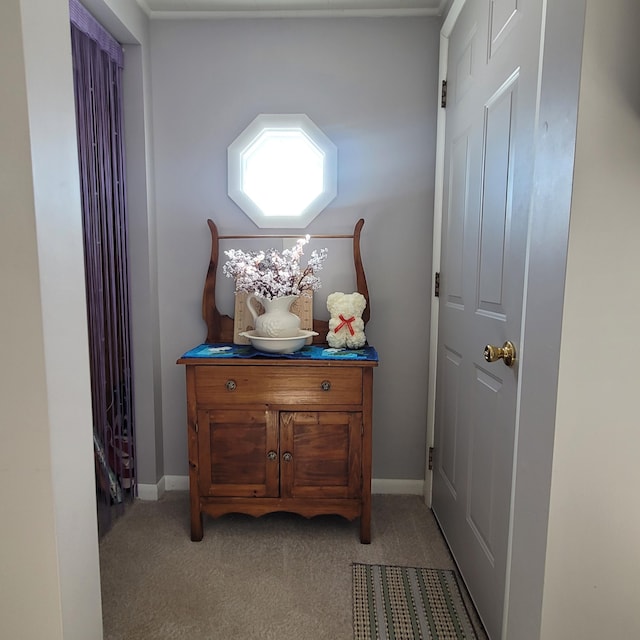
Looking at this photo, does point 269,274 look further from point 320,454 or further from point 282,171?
point 320,454

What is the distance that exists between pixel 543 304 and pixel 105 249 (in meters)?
1.70

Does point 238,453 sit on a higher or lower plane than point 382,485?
higher

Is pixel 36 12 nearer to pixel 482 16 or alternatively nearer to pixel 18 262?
pixel 18 262

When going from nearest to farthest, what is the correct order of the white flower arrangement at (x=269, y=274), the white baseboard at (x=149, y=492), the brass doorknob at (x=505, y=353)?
the brass doorknob at (x=505, y=353)
the white flower arrangement at (x=269, y=274)
the white baseboard at (x=149, y=492)

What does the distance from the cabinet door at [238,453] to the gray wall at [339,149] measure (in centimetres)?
54

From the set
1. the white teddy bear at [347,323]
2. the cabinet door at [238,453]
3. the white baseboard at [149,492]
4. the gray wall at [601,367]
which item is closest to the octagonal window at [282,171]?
the white teddy bear at [347,323]

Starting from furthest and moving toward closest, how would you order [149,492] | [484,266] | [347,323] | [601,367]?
[149,492], [347,323], [484,266], [601,367]

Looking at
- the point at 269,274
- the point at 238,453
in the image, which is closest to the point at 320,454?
the point at 238,453

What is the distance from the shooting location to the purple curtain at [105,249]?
161 cm

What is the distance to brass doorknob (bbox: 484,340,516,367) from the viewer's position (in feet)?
3.67

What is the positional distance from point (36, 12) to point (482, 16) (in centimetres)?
134

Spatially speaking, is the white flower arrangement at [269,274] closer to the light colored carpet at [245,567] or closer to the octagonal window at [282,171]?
the octagonal window at [282,171]

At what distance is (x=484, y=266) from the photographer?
1.36 metres

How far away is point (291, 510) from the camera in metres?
1.73
